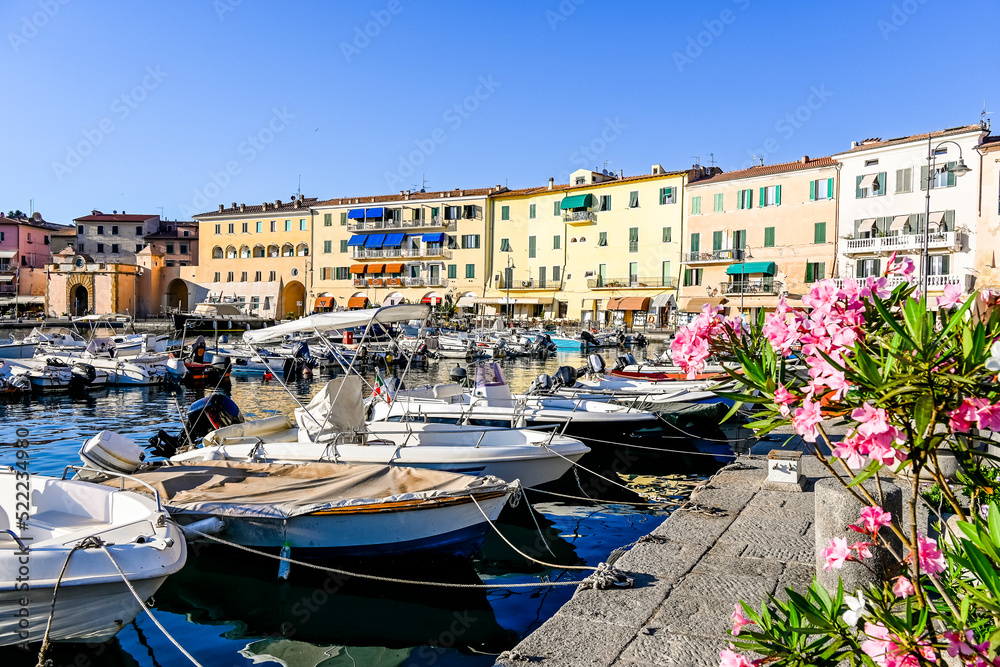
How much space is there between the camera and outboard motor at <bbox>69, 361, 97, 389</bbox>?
24656 millimetres

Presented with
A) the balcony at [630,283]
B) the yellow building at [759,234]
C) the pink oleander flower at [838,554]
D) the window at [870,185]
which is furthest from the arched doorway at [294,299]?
the pink oleander flower at [838,554]

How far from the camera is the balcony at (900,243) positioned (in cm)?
4044

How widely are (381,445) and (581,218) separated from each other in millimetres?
48958

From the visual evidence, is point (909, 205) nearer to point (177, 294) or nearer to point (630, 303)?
point (630, 303)

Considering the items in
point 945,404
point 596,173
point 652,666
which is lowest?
point 652,666

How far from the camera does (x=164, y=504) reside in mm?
7859

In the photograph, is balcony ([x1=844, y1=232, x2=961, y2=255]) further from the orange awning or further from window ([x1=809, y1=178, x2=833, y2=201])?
the orange awning

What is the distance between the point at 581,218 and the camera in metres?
58.0

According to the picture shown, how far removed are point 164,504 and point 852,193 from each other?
45.4 m

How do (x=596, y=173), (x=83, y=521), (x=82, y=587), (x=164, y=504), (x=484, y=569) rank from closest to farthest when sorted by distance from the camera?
(x=82, y=587)
(x=83, y=521)
(x=164, y=504)
(x=484, y=569)
(x=596, y=173)

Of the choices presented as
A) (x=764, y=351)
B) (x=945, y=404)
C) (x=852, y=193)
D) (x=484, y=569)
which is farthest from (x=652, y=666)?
(x=852, y=193)

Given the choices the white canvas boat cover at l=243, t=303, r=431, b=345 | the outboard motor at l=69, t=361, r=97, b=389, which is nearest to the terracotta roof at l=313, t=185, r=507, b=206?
the outboard motor at l=69, t=361, r=97, b=389

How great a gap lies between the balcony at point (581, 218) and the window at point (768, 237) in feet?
44.2

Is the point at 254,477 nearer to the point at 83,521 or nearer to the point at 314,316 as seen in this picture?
the point at 83,521
